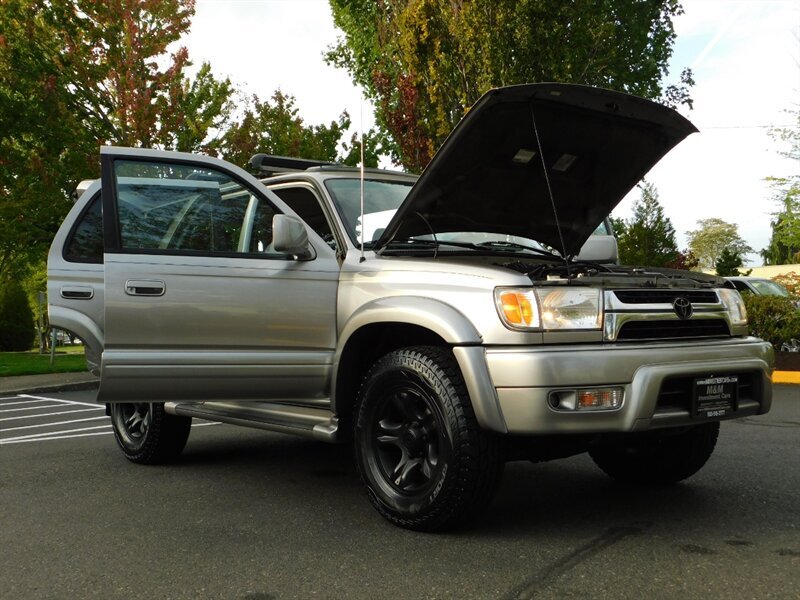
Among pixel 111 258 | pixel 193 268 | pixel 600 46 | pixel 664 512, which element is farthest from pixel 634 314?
pixel 600 46

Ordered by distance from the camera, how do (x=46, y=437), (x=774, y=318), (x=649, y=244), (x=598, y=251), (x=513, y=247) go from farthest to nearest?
(x=649, y=244) < (x=774, y=318) < (x=46, y=437) < (x=598, y=251) < (x=513, y=247)

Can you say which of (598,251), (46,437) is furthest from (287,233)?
(46,437)

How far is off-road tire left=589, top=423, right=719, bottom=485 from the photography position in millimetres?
4719

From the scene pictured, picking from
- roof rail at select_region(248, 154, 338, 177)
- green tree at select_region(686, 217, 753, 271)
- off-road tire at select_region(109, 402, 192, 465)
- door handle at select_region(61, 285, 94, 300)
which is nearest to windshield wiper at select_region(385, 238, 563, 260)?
roof rail at select_region(248, 154, 338, 177)

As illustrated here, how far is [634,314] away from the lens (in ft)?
12.6

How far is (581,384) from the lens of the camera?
3615 millimetres

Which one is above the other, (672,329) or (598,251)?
(598,251)

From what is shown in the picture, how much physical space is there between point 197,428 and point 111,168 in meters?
4.06

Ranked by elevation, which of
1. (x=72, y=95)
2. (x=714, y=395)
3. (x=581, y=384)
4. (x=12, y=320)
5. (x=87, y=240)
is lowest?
(x=12, y=320)

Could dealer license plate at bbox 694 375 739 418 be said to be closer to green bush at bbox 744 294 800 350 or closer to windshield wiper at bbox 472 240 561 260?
windshield wiper at bbox 472 240 561 260

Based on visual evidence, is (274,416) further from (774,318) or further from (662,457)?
(774,318)

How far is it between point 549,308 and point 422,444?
93 cm

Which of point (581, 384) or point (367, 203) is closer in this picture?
point (581, 384)

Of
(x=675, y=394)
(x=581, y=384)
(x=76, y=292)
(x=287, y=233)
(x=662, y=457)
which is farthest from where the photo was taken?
(x=662, y=457)
